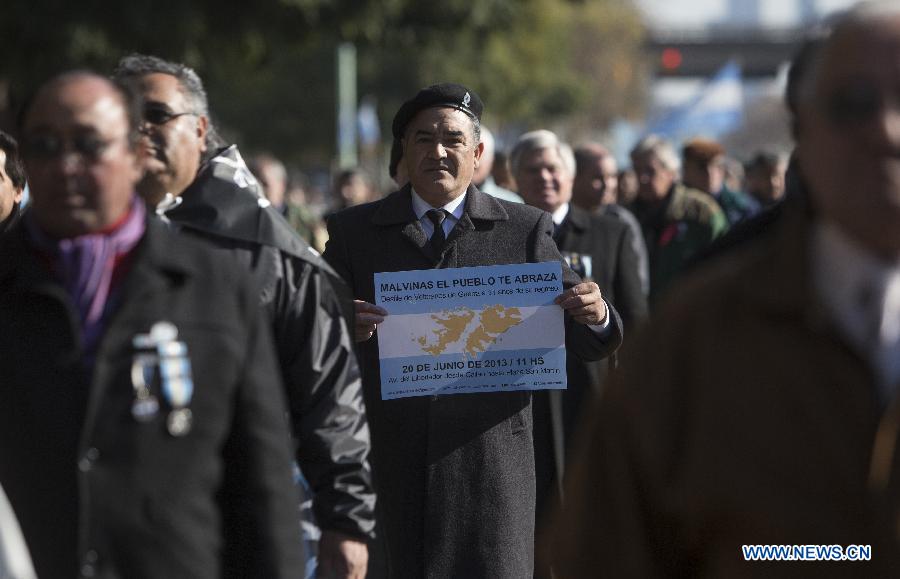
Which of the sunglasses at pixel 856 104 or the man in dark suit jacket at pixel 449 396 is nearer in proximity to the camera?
the sunglasses at pixel 856 104

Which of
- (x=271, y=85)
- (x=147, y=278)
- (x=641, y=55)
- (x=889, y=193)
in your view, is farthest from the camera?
(x=641, y=55)

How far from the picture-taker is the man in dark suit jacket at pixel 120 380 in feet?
10.7

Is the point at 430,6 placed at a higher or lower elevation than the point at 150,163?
higher

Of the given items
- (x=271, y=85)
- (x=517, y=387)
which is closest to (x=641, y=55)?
(x=271, y=85)

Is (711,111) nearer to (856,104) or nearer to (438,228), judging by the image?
(438,228)

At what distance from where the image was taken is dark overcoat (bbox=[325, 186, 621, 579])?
564 cm

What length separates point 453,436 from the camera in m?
5.66

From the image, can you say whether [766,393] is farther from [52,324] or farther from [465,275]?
[465,275]

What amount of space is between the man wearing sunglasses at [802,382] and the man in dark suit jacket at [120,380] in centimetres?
122

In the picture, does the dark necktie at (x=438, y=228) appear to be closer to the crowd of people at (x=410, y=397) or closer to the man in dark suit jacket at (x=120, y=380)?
the crowd of people at (x=410, y=397)

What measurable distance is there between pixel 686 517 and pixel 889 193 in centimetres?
54

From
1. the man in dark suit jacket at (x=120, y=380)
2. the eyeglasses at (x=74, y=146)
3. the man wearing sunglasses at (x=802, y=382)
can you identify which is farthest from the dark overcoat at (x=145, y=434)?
the man wearing sunglasses at (x=802, y=382)

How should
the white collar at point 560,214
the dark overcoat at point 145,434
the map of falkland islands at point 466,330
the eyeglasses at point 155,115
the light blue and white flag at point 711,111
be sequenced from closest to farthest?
the dark overcoat at point 145,434 → the eyeglasses at point 155,115 → the map of falkland islands at point 466,330 → the white collar at point 560,214 → the light blue and white flag at point 711,111

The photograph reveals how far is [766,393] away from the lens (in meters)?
2.24
